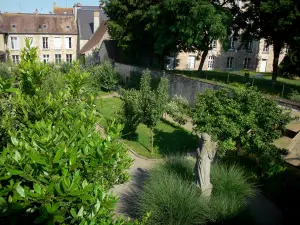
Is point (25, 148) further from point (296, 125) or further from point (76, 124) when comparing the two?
point (296, 125)

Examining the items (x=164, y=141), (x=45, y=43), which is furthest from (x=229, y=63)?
(x=164, y=141)

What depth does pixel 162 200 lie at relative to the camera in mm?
6844

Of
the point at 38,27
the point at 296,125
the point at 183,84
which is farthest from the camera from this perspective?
the point at 38,27

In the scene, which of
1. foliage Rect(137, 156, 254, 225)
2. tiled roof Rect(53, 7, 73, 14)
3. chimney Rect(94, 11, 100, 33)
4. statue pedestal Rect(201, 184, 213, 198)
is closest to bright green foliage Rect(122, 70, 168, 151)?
foliage Rect(137, 156, 254, 225)

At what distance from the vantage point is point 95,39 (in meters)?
37.3

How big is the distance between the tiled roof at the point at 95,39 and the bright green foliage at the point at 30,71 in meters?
31.7

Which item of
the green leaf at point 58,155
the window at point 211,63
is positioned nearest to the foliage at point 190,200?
the green leaf at point 58,155

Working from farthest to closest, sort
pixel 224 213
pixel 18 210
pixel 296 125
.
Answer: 1. pixel 296 125
2. pixel 224 213
3. pixel 18 210

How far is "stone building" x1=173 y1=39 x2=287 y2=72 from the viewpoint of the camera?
1453 inches

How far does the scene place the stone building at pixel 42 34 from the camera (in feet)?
118

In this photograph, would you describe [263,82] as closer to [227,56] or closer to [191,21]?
[191,21]

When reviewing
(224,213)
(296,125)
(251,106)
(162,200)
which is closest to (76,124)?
(162,200)

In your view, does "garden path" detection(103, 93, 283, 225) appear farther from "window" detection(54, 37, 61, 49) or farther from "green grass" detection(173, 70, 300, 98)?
"window" detection(54, 37, 61, 49)

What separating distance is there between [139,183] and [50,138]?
7.20 metres
